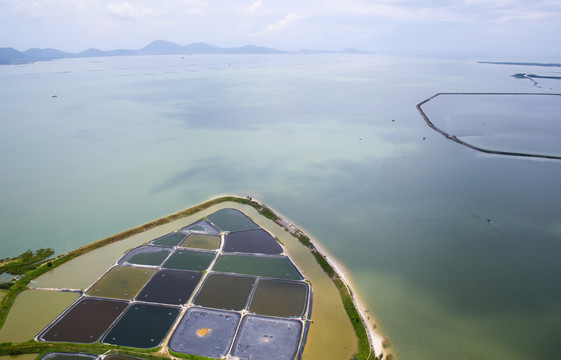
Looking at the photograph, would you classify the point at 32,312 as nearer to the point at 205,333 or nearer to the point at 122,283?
the point at 122,283

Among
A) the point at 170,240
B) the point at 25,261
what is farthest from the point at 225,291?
the point at 25,261

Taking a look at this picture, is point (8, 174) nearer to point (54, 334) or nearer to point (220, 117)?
point (54, 334)

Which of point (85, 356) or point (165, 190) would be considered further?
point (165, 190)

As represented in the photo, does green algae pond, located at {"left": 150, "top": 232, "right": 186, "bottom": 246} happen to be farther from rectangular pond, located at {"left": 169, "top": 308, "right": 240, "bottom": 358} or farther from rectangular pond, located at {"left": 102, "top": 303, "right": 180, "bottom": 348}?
rectangular pond, located at {"left": 169, "top": 308, "right": 240, "bottom": 358}

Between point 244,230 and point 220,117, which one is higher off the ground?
point 220,117

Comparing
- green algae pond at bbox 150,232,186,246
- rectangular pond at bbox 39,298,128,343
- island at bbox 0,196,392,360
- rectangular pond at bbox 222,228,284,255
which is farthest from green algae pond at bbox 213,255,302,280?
rectangular pond at bbox 39,298,128,343

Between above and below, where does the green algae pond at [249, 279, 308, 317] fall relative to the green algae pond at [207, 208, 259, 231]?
below

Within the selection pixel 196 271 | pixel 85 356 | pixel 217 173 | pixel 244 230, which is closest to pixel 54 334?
pixel 85 356
